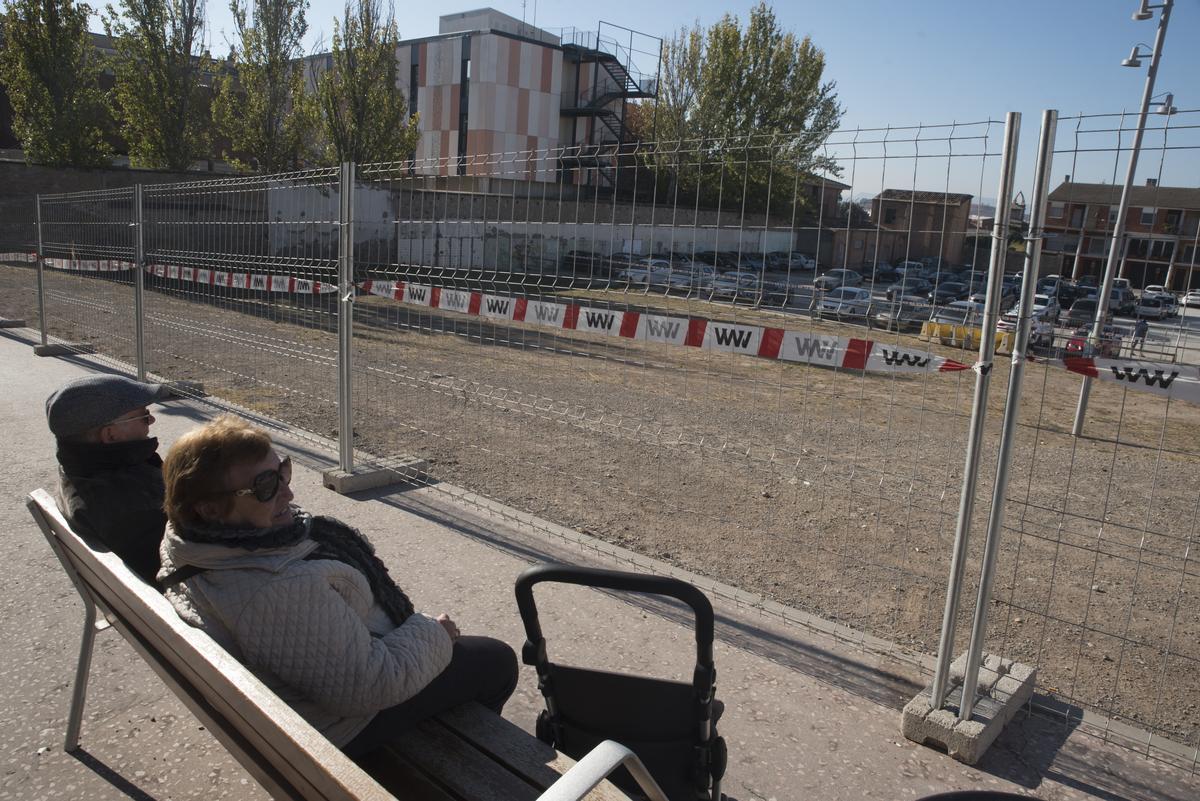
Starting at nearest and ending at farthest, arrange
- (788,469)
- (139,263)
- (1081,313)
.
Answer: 1. (1081,313)
2. (788,469)
3. (139,263)

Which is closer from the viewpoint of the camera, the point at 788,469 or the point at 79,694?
the point at 79,694

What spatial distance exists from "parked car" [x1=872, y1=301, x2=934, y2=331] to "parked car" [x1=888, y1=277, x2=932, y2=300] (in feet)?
0.14

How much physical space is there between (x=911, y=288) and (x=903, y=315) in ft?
0.47

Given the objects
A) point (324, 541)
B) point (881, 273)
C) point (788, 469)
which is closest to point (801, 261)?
point (881, 273)

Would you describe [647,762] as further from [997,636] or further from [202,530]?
[997,636]

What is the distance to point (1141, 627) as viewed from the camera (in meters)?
4.52

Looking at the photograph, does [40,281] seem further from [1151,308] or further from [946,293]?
[1151,308]

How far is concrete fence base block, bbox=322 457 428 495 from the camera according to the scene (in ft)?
19.0

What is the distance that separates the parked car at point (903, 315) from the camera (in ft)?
11.1

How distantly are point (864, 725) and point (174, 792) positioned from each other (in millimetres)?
2520

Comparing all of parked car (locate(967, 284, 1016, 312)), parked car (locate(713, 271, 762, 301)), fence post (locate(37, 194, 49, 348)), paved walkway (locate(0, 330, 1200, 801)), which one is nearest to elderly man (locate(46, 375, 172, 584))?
paved walkway (locate(0, 330, 1200, 801))

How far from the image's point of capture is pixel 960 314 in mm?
3271

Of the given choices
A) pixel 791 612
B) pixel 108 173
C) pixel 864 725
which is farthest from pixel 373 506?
pixel 108 173

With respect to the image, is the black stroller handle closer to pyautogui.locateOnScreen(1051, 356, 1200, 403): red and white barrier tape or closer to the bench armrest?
the bench armrest
